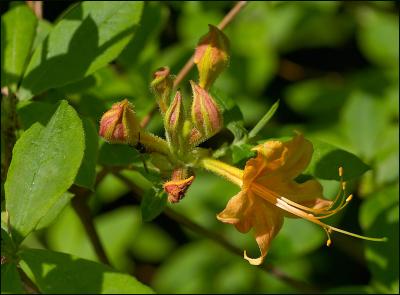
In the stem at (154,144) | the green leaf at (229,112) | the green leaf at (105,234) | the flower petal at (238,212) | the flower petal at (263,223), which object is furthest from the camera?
the green leaf at (105,234)

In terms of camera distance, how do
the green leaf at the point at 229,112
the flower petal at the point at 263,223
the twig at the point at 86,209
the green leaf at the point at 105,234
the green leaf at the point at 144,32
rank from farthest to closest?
the green leaf at the point at 105,234
the green leaf at the point at 144,32
the twig at the point at 86,209
the green leaf at the point at 229,112
the flower petal at the point at 263,223

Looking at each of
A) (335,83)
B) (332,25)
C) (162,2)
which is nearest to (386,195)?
(162,2)

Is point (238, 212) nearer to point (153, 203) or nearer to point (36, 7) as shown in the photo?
point (153, 203)

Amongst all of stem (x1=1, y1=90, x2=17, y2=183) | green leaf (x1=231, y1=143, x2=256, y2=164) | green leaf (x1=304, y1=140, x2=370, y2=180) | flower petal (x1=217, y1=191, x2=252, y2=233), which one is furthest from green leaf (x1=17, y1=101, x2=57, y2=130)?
green leaf (x1=304, y1=140, x2=370, y2=180)

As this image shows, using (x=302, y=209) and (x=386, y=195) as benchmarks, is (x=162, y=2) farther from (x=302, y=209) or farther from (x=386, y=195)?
(x=302, y=209)

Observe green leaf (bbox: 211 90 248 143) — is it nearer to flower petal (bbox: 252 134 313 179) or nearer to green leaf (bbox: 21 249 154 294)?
flower petal (bbox: 252 134 313 179)

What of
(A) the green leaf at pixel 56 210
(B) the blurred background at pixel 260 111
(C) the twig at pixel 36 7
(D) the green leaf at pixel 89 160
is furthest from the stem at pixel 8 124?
(B) the blurred background at pixel 260 111

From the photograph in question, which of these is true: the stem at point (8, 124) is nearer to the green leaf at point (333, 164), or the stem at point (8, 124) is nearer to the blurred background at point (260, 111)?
the blurred background at point (260, 111)
